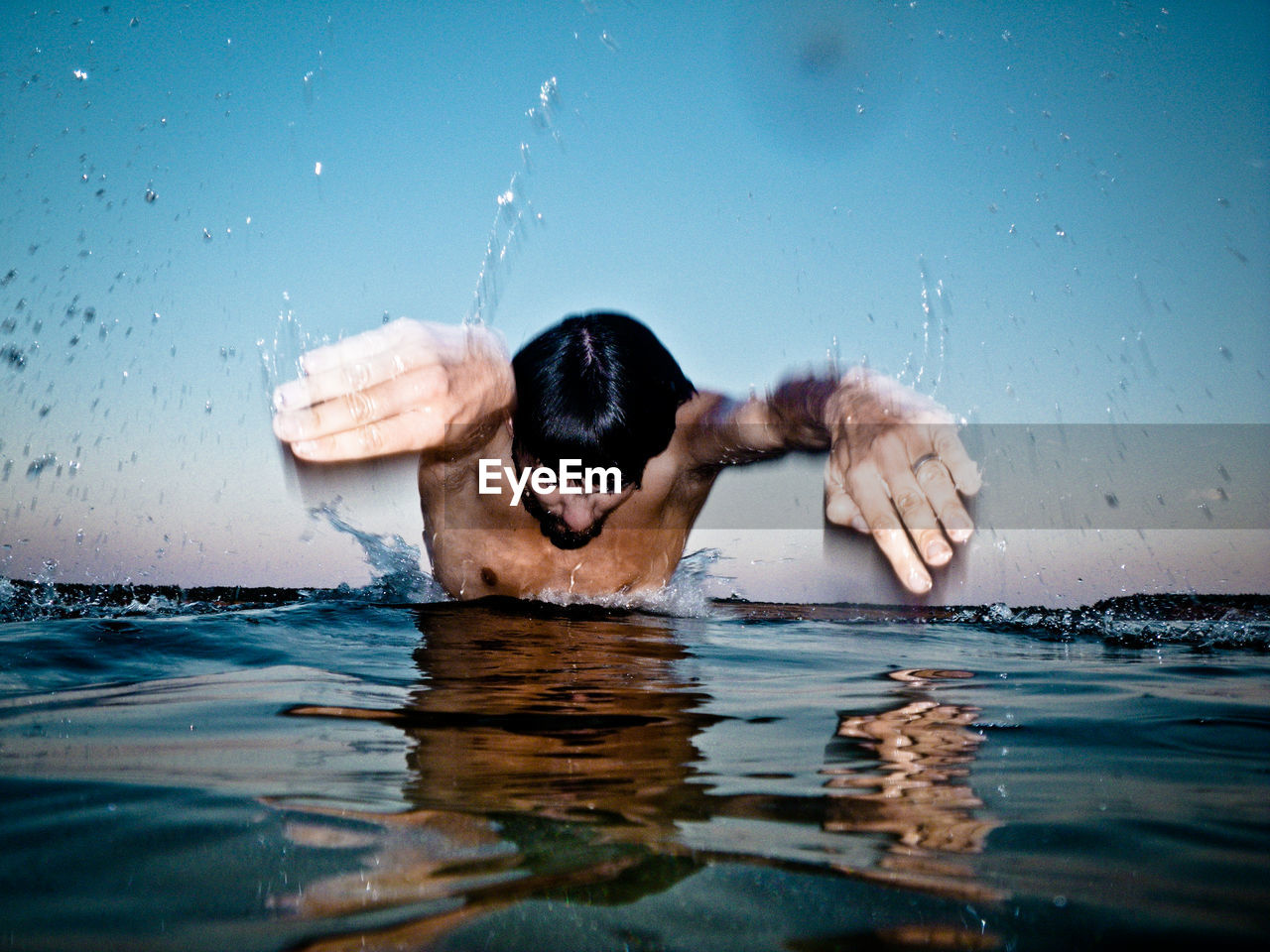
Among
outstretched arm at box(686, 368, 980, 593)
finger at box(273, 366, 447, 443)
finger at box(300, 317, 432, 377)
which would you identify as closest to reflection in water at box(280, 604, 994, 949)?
outstretched arm at box(686, 368, 980, 593)

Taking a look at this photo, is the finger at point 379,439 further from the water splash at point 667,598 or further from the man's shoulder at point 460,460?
the water splash at point 667,598

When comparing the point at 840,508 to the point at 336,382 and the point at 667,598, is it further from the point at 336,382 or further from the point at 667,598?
the point at 667,598

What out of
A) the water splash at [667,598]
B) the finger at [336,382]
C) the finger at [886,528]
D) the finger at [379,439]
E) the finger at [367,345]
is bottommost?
the water splash at [667,598]

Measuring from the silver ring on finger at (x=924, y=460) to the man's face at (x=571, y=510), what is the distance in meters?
2.59

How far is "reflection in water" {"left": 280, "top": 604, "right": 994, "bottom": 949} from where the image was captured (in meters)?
0.88

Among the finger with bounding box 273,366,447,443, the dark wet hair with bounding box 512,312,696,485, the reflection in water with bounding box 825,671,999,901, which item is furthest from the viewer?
the dark wet hair with bounding box 512,312,696,485

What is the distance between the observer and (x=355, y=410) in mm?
2312

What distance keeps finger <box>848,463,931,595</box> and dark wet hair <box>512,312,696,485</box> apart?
7.51 feet

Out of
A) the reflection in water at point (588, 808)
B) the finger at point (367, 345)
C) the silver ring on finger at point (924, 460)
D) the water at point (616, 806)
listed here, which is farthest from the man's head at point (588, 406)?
the reflection in water at point (588, 808)

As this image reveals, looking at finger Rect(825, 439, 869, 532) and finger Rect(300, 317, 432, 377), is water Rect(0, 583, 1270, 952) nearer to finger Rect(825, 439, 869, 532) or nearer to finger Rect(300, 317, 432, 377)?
finger Rect(825, 439, 869, 532)

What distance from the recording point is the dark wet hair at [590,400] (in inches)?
186

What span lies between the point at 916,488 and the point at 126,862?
214cm

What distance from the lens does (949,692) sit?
2455 mm

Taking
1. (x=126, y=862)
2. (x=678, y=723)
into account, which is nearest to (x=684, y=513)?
(x=678, y=723)
